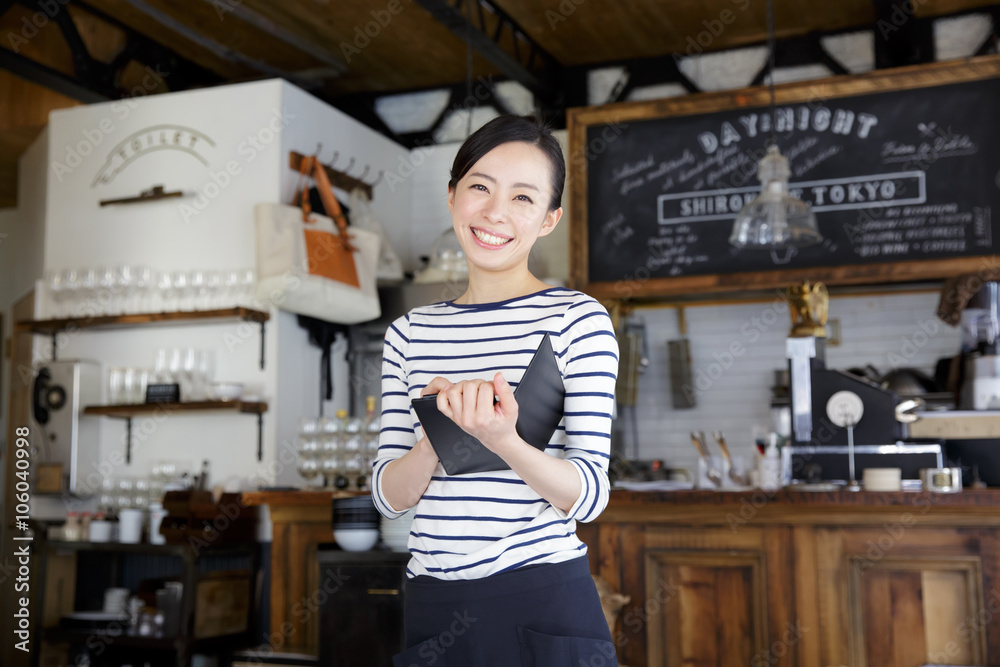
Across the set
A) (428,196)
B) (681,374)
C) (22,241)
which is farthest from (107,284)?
(681,374)

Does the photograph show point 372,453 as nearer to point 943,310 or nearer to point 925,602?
point 925,602

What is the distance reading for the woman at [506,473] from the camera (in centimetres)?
116

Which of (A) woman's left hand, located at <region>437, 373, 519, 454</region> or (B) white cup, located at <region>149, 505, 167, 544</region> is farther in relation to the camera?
(B) white cup, located at <region>149, 505, 167, 544</region>

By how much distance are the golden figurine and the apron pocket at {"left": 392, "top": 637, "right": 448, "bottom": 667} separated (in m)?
2.80

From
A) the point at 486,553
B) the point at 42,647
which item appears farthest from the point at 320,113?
the point at 486,553

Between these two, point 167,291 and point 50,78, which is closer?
point 167,291

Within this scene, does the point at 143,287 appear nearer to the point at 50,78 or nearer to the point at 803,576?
the point at 50,78

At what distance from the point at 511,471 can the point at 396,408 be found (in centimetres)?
23

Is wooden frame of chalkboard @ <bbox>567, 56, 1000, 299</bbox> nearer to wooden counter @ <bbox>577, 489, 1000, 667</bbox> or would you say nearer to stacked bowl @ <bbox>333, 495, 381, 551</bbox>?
wooden counter @ <bbox>577, 489, 1000, 667</bbox>

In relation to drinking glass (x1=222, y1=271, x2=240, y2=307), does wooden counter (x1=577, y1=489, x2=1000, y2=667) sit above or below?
below

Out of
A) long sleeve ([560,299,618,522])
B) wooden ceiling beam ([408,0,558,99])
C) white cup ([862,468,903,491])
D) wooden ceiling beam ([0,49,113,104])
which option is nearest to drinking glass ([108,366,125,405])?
wooden ceiling beam ([0,49,113,104])

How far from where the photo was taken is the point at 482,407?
1.05m

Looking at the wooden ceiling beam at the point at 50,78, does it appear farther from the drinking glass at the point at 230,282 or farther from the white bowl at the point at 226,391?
the white bowl at the point at 226,391

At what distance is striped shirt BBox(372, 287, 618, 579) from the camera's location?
46.3 inches
